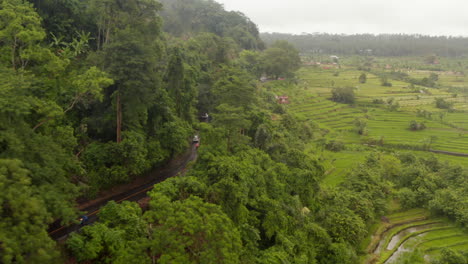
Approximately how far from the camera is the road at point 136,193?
Result: 576 inches

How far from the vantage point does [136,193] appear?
1977 cm

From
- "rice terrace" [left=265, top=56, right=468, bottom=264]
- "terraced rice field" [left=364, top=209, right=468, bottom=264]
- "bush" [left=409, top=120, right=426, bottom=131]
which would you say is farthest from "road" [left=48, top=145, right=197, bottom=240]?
"bush" [left=409, top=120, right=426, bottom=131]

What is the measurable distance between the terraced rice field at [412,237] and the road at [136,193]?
14920 mm

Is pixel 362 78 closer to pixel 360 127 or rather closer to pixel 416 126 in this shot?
pixel 416 126

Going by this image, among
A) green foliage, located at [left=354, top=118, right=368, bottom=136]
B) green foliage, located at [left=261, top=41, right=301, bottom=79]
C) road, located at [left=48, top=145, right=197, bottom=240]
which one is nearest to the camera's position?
road, located at [left=48, top=145, right=197, bottom=240]

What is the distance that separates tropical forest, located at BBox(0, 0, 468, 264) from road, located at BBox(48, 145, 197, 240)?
0.29 feet

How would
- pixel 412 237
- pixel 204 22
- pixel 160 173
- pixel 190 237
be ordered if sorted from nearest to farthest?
pixel 190 237, pixel 160 173, pixel 412 237, pixel 204 22

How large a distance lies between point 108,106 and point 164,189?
9522mm

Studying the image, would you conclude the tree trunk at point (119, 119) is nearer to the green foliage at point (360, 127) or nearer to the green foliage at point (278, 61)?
the green foliage at point (360, 127)

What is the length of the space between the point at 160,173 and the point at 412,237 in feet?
64.2

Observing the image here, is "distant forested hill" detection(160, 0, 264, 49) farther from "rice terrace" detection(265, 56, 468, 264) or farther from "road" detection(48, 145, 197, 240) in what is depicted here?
"road" detection(48, 145, 197, 240)

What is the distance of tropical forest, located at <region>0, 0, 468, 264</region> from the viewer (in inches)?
442

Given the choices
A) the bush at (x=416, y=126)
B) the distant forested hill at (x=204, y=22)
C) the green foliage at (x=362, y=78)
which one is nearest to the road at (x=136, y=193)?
the bush at (x=416, y=126)

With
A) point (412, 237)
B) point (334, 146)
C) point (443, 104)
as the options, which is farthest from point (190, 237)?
point (443, 104)
